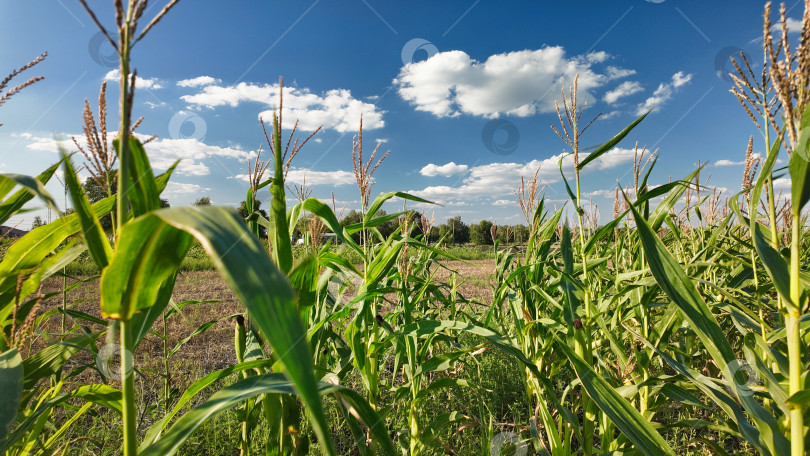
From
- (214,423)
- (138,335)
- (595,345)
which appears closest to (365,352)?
(138,335)

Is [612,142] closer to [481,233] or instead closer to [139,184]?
[139,184]

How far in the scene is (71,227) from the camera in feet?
3.01

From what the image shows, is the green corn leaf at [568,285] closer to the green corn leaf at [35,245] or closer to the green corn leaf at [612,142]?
the green corn leaf at [612,142]

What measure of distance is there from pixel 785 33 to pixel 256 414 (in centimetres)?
187

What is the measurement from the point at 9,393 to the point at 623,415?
1.29 metres

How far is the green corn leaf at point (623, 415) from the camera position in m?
0.89

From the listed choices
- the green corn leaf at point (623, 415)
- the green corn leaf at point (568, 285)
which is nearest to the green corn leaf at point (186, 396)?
the green corn leaf at point (623, 415)

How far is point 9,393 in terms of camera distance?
2.05 feet

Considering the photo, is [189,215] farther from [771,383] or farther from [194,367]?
[194,367]

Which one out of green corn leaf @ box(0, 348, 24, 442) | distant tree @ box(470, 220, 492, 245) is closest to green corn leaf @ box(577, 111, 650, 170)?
green corn leaf @ box(0, 348, 24, 442)

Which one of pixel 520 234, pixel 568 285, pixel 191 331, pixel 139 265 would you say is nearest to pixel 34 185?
pixel 139 265

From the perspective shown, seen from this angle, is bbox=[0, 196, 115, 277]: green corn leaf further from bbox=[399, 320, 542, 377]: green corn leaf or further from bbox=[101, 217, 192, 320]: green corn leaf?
bbox=[399, 320, 542, 377]: green corn leaf

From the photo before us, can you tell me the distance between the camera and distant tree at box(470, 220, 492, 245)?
2762 centimetres

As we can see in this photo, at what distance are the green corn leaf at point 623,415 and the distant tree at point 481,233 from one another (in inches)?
997
